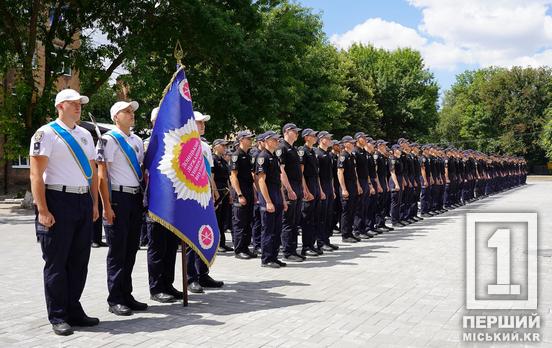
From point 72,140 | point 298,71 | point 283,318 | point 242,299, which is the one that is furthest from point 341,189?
point 298,71

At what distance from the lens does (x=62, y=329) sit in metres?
4.94

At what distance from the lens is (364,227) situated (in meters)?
12.2

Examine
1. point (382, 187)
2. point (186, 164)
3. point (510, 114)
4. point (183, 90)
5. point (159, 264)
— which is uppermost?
point (510, 114)

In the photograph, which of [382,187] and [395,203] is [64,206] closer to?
[382,187]

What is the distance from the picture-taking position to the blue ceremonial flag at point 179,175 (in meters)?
5.89

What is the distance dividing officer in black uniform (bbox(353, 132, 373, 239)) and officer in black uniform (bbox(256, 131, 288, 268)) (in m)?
3.59

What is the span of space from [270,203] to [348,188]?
3.49 m

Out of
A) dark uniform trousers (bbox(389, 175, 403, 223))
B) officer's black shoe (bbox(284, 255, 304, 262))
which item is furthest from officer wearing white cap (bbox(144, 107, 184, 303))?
dark uniform trousers (bbox(389, 175, 403, 223))

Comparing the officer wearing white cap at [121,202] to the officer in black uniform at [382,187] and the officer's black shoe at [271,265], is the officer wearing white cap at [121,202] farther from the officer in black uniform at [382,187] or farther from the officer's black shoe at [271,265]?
the officer in black uniform at [382,187]

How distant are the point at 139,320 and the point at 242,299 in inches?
51.3

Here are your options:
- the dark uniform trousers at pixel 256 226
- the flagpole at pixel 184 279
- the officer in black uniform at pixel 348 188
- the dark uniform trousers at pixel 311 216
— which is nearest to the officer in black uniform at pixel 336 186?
the officer in black uniform at pixel 348 188

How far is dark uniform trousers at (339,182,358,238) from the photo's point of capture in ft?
37.5

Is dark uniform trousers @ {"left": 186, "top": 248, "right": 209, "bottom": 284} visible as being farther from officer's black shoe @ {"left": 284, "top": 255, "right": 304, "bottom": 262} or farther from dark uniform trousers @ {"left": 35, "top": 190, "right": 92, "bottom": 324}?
officer's black shoe @ {"left": 284, "top": 255, "right": 304, "bottom": 262}

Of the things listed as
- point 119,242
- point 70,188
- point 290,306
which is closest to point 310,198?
point 290,306
